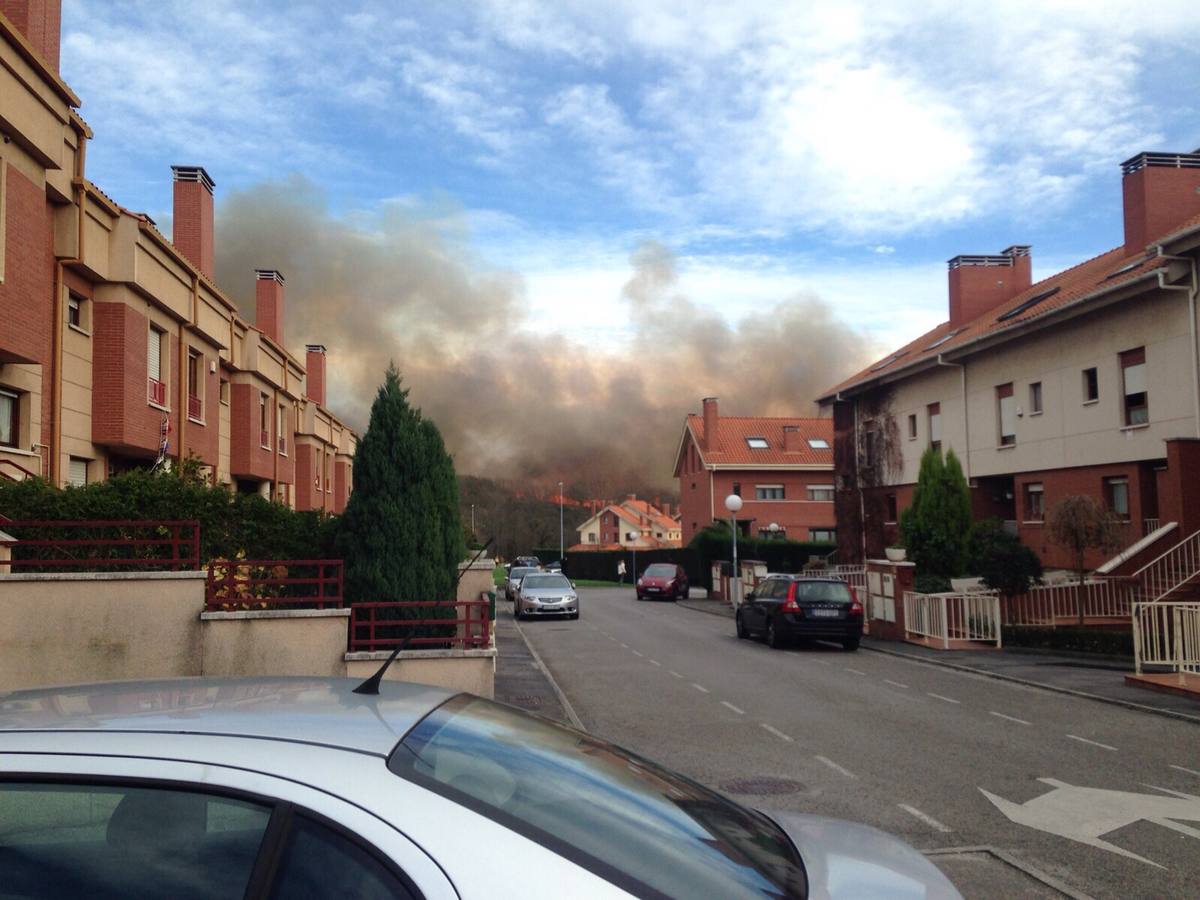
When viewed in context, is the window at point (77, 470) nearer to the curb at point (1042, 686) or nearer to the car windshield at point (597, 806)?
the curb at point (1042, 686)

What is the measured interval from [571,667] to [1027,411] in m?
16.4

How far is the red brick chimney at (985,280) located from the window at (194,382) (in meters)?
25.9

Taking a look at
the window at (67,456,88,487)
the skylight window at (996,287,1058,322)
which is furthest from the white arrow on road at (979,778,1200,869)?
the skylight window at (996,287,1058,322)

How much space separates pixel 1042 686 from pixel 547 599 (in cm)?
1783

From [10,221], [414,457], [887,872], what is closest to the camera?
[887,872]

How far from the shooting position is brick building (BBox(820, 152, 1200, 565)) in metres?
21.9

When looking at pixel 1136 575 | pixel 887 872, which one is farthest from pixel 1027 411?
pixel 887 872

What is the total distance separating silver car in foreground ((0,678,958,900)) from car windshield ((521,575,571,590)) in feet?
97.7

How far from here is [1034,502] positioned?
28.3 m

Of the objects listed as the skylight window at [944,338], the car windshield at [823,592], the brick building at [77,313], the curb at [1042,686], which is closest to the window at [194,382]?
the brick building at [77,313]

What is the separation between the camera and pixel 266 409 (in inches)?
1228

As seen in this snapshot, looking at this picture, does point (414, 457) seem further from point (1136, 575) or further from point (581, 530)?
point (581, 530)

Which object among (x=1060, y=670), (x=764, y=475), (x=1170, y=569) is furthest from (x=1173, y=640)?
(x=764, y=475)

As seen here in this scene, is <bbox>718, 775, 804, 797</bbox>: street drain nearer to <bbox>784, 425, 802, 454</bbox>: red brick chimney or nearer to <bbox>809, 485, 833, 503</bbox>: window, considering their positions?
<bbox>809, 485, 833, 503</bbox>: window
